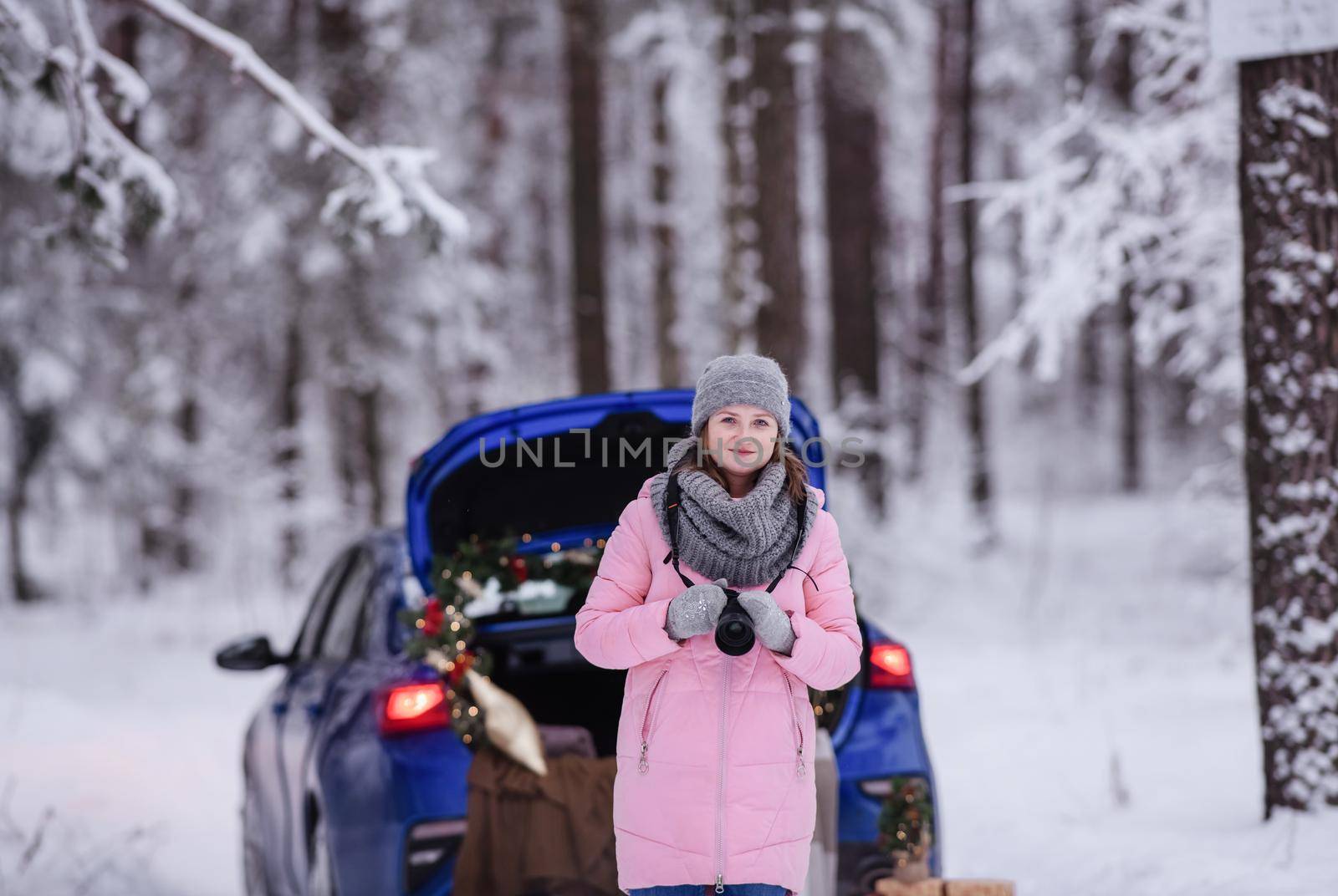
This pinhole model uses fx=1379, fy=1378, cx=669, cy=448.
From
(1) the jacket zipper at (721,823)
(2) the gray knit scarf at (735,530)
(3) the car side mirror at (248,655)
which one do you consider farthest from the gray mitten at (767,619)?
(3) the car side mirror at (248,655)

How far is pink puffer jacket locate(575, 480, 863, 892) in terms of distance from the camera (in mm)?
3104

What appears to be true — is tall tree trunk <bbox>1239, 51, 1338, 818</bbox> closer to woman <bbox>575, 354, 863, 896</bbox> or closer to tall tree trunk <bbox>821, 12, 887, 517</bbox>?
woman <bbox>575, 354, 863, 896</bbox>

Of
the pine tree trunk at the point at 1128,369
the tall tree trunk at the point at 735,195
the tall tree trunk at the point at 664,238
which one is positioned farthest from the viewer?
the pine tree trunk at the point at 1128,369

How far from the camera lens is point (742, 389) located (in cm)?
323

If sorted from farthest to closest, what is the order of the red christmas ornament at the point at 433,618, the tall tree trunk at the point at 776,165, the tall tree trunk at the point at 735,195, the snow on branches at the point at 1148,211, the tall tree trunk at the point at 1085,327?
1. the tall tree trunk at the point at 1085,327
2. the tall tree trunk at the point at 735,195
3. the tall tree trunk at the point at 776,165
4. the snow on branches at the point at 1148,211
5. the red christmas ornament at the point at 433,618

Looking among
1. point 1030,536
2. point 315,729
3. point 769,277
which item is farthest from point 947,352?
point 315,729

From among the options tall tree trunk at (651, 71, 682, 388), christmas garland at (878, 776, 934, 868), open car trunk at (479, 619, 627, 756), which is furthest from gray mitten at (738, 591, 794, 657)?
tall tree trunk at (651, 71, 682, 388)

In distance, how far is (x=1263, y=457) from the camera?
17.6 feet

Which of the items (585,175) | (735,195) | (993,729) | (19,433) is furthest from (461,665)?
(19,433)

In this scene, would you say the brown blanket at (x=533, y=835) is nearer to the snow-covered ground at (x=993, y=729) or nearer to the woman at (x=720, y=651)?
the woman at (x=720, y=651)

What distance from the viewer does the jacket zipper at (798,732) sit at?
321 cm

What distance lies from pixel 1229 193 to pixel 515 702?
340 inches

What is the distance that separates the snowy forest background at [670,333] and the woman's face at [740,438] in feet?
9.25

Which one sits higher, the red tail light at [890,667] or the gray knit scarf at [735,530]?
the gray knit scarf at [735,530]
